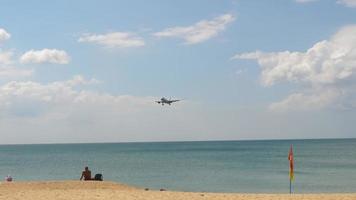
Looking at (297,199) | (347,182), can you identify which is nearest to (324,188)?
(347,182)

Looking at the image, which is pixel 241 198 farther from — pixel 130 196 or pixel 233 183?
pixel 233 183

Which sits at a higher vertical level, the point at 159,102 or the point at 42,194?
the point at 159,102

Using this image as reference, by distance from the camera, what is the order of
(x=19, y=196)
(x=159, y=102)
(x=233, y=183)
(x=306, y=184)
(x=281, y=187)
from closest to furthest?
(x=19, y=196) → (x=159, y=102) → (x=281, y=187) → (x=306, y=184) → (x=233, y=183)

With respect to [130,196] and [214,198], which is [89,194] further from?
[214,198]

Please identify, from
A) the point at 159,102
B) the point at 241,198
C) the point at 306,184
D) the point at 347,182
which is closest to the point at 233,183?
the point at 306,184

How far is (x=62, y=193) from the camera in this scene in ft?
61.6

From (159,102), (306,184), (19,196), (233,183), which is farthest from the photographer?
(233,183)

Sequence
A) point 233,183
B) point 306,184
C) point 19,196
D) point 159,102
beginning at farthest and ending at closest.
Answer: point 233,183, point 306,184, point 159,102, point 19,196

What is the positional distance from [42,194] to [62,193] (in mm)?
682

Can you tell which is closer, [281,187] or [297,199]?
[297,199]

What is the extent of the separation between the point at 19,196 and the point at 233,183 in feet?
93.7

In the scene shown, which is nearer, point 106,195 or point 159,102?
point 106,195

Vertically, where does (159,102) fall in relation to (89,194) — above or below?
above

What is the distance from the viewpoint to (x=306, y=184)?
41.9 meters
